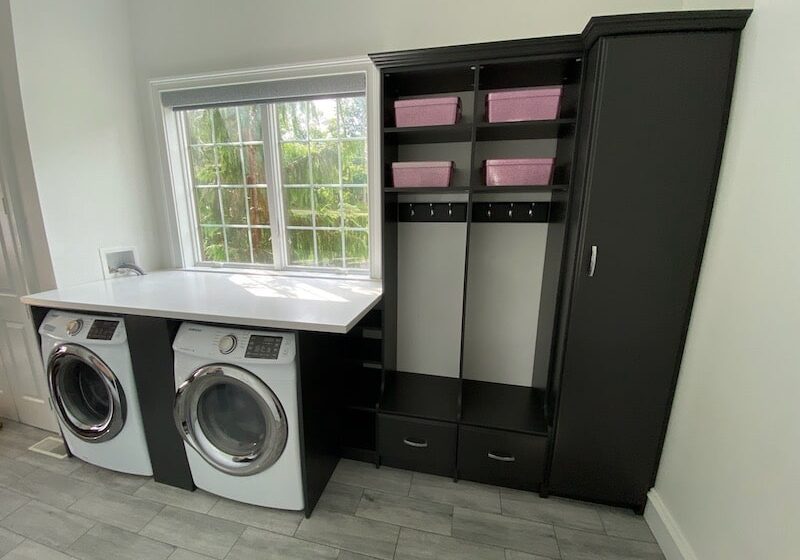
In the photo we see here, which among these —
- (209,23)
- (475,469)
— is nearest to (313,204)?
(209,23)

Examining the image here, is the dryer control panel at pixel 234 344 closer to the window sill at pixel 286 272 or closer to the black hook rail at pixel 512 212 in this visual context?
the window sill at pixel 286 272

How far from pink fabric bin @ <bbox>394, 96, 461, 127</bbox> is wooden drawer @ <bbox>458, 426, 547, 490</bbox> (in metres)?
1.54

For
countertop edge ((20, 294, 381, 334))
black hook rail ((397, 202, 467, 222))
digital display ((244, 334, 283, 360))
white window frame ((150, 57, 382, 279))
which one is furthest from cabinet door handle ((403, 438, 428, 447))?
black hook rail ((397, 202, 467, 222))

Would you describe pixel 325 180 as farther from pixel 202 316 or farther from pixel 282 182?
pixel 202 316

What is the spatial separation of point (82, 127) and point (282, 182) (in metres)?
1.16

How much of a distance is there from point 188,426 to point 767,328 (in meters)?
2.27

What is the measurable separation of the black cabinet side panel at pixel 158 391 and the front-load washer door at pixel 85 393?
0.44ft

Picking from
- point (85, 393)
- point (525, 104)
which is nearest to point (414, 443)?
point (525, 104)

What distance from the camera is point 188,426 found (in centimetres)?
157

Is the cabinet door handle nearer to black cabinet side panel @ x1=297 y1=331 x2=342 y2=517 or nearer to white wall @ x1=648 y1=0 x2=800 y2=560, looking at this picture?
black cabinet side panel @ x1=297 y1=331 x2=342 y2=517

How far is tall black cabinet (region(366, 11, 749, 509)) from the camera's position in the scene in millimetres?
1205

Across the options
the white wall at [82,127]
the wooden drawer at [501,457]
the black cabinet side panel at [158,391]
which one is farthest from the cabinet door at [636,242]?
the white wall at [82,127]

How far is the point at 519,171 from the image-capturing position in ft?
5.17

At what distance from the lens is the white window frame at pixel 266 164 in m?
1.92
